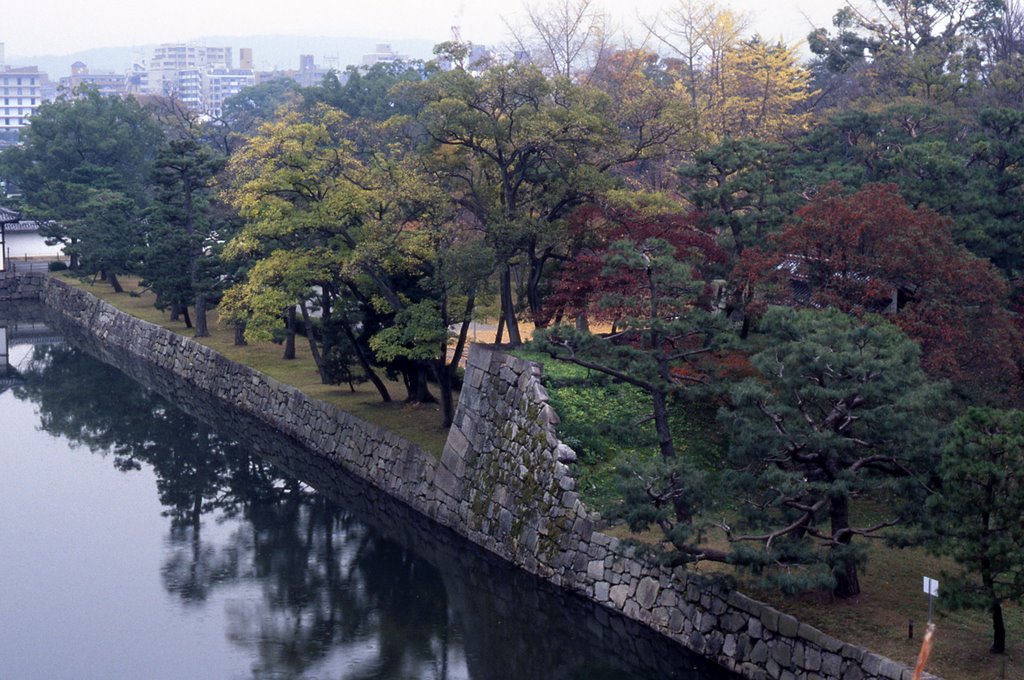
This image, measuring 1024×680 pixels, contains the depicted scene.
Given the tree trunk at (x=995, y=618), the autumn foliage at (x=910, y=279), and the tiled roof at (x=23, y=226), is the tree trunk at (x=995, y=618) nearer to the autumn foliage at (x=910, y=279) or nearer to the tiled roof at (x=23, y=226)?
the autumn foliage at (x=910, y=279)

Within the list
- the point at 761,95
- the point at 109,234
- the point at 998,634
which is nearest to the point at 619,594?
the point at 998,634

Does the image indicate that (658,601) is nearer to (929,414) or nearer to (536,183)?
(929,414)

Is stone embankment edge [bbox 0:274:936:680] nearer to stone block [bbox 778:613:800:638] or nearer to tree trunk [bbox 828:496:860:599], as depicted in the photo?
stone block [bbox 778:613:800:638]

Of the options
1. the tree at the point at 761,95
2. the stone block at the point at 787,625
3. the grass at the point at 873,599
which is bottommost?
the stone block at the point at 787,625

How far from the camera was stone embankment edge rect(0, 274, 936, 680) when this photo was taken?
13.1 meters

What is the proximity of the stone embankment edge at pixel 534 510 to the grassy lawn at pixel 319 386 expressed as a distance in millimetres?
294

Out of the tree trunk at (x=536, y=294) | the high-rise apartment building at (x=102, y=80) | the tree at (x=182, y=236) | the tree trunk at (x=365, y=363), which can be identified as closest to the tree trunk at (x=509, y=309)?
the tree trunk at (x=536, y=294)

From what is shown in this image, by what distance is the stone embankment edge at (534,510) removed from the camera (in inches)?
516

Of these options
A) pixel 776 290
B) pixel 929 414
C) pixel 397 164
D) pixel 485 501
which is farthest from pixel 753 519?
pixel 397 164

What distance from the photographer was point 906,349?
13008 millimetres

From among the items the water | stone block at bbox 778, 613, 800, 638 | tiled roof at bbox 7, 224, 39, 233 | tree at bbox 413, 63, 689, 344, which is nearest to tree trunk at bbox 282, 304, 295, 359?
the water

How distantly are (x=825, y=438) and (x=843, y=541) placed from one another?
136 centimetres

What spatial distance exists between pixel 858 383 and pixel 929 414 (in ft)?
9.30

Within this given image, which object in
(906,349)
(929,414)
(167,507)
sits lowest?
(167,507)
